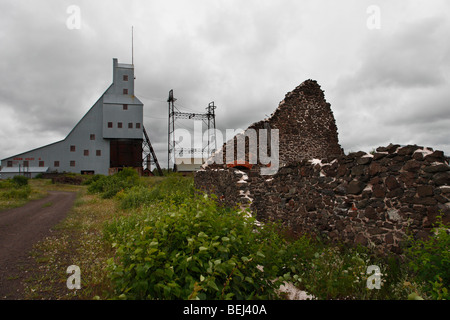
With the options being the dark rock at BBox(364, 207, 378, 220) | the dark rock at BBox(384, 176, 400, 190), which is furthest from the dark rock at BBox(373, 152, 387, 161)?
the dark rock at BBox(364, 207, 378, 220)

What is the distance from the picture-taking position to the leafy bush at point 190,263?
9.85 feet

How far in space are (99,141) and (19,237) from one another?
29200 millimetres

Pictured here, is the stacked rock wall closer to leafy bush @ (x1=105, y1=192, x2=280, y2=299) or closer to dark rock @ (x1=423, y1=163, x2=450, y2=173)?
dark rock @ (x1=423, y1=163, x2=450, y2=173)

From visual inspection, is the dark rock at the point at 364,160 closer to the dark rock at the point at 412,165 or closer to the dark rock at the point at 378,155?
the dark rock at the point at 378,155

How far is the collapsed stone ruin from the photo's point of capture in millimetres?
4359

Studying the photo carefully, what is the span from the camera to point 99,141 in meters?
34.8

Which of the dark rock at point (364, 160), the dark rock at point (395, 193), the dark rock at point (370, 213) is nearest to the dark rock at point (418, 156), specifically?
the dark rock at point (395, 193)

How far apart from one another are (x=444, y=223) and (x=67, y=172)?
38730 mm

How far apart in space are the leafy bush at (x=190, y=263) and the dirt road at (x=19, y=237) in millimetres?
2795

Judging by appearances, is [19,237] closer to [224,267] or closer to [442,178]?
[224,267]

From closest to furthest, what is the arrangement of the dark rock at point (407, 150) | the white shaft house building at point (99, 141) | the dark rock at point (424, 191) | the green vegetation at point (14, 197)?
the dark rock at point (424, 191) < the dark rock at point (407, 150) < the green vegetation at point (14, 197) < the white shaft house building at point (99, 141)

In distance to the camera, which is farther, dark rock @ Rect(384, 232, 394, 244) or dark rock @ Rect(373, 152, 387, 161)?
dark rock @ Rect(373, 152, 387, 161)

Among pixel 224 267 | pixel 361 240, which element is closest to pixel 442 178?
pixel 361 240

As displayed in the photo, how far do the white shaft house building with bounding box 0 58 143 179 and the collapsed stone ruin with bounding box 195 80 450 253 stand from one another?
27961mm
